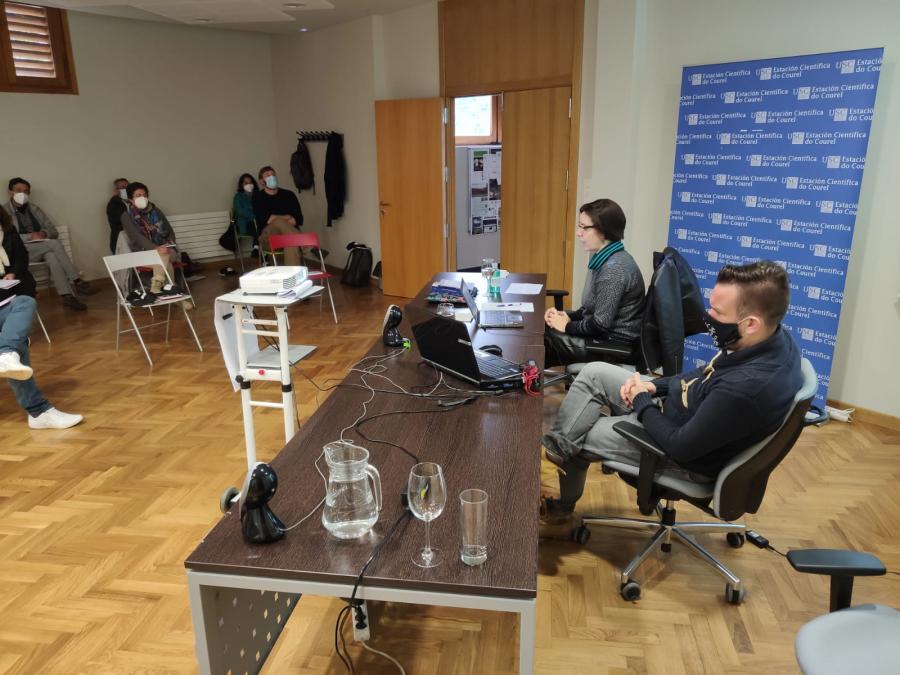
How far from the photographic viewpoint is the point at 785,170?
4016 millimetres

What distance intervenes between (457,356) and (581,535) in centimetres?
102

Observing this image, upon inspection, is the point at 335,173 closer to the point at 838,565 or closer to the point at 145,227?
the point at 145,227

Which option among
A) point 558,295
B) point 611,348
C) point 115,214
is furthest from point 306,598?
point 115,214

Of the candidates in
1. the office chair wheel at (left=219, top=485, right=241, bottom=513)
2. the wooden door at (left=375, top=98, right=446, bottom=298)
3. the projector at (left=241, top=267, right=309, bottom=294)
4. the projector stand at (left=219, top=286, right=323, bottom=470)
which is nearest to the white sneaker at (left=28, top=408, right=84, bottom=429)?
the projector stand at (left=219, top=286, right=323, bottom=470)

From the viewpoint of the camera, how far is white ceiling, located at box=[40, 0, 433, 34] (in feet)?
19.6

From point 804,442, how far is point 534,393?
7.53 feet

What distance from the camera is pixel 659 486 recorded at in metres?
2.35

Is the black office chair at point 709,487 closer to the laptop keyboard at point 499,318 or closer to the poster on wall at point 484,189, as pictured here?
the laptop keyboard at point 499,318

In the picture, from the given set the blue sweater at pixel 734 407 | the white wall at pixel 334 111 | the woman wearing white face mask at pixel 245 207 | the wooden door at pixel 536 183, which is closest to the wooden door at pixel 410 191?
the white wall at pixel 334 111

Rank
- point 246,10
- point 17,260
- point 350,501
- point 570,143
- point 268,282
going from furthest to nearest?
point 246,10 < point 570,143 < point 17,260 < point 268,282 < point 350,501

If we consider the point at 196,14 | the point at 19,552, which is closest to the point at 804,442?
the point at 19,552

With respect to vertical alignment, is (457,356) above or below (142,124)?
below

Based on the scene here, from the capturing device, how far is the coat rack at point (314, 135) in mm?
8297

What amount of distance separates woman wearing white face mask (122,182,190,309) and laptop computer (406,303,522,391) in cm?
488
